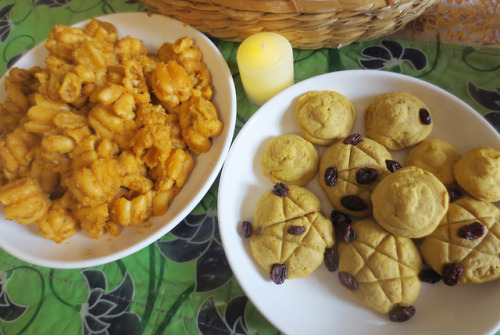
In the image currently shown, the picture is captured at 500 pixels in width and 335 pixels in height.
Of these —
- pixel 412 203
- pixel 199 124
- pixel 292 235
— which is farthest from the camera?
pixel 199 124

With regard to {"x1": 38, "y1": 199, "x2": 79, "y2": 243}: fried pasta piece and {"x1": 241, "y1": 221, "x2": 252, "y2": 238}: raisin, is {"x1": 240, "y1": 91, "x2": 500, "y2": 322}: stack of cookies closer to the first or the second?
{"x1": 241, "y1": 221, "x2": 252, "y2": 238}: raisin

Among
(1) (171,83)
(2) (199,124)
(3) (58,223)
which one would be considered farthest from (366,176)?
(3) (58,223)

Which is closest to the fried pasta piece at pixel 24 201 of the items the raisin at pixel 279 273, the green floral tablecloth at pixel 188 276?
the green floral tablecloth at pixel 188 276

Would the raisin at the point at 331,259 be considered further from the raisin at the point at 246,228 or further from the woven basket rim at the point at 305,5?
the woven basket rim at the point at 305,5

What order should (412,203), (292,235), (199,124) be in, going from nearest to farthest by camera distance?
(412,203), (292,235), (199,124)

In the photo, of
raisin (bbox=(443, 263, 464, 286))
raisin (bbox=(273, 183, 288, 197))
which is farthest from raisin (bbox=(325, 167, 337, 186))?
raisin (bbox=(443, 263, 464, 286))

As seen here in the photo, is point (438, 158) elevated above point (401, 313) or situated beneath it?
elevated above

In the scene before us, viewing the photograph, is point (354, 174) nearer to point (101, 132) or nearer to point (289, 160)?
point (289, 160)
